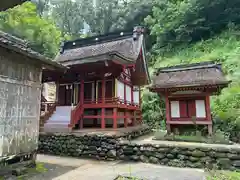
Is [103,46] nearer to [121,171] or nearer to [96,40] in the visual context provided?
[96,40]

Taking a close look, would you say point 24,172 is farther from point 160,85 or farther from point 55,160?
point 160,85

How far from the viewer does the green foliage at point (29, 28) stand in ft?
80.2

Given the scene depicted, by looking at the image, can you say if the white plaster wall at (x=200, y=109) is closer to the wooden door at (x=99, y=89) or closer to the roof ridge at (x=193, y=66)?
the roof ridge at (x=193, y=66)

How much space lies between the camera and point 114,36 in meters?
15.4

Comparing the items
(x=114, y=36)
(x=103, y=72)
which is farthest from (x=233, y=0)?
(x=103, y=72)

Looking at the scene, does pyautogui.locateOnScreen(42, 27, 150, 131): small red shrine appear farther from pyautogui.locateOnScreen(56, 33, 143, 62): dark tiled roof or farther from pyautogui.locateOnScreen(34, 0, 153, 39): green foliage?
pyautogui.locateOnScreen(34, 0, 153, 39): green foliage

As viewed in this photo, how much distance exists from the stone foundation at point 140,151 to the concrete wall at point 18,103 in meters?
2.53

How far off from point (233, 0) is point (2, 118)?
32.8 meters

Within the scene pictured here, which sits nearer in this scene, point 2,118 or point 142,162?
point 2,118

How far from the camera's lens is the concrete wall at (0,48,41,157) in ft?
19.2

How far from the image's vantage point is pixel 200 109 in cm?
1102

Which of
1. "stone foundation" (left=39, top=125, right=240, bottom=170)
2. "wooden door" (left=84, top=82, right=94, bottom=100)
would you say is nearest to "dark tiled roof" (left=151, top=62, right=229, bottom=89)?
"stone foundation" (left=39, top=125, right=240, bottom=170)

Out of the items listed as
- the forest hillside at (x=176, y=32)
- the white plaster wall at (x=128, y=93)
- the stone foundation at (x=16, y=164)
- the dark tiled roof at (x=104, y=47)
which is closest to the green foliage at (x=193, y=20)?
the forest hillside at (x=176, y=32)

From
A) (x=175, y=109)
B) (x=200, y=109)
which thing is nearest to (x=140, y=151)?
(x=175, y=109)
